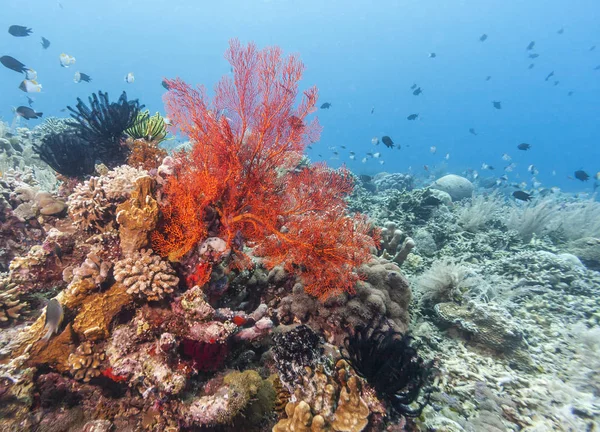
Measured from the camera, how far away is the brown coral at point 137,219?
10.8ft

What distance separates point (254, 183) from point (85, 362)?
9.49 ft

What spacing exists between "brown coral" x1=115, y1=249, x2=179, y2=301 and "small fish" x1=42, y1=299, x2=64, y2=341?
1.91ft

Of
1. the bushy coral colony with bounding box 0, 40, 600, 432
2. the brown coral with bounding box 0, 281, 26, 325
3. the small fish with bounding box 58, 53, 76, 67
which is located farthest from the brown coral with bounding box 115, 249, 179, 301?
the small fish with bounding box 58, 53, 76, 67

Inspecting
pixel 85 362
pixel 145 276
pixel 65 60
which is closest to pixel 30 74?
pixel 65 60

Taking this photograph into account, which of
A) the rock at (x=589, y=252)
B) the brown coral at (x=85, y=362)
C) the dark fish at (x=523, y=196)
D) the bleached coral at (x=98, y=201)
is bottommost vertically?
the brown coral at (x=85, y=362)

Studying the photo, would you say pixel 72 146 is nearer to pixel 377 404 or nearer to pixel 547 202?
pixel 377 404

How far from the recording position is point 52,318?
2.85 m

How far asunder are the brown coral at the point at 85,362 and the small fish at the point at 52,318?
0.32 meters

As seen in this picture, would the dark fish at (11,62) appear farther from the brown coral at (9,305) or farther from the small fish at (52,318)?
the small fish at (52,318)

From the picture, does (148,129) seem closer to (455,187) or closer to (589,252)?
(589,252)

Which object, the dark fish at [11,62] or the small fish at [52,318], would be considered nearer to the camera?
the small fish at [52,318]

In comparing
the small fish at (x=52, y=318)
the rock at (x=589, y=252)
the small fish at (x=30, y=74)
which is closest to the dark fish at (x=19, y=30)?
the small fish at (x=30, y=74)

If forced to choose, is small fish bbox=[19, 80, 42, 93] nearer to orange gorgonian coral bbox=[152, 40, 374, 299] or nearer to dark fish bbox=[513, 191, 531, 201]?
orange gorgonian coral bbox=[152, 40, 374, 299]

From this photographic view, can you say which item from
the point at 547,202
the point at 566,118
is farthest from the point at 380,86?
the point at 547,202
